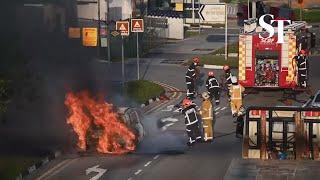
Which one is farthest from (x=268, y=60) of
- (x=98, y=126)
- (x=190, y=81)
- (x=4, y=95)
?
(x=4, y=95)

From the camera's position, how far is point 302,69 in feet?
82.7

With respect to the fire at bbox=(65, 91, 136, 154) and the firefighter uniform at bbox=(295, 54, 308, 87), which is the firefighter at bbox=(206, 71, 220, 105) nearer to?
the firefighter uniform at bbox=(295, 54, 308, 87)

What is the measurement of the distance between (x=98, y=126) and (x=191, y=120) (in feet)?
7.10

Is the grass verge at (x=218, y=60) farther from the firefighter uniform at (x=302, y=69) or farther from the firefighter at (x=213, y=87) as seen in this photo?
the firefighter at (x=213, y=87)

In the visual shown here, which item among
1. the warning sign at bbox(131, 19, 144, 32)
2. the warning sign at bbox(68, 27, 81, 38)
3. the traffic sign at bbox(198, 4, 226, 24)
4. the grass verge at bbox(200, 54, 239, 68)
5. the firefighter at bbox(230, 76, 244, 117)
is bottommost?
the firefighter at bbox(230, 76, 244, 117)

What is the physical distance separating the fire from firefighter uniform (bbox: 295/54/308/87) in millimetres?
9783

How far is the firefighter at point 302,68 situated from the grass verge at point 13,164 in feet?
39.4

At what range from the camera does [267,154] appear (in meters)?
15.1

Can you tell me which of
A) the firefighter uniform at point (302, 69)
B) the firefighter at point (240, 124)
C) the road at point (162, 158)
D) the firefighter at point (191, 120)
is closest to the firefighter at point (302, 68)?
the firefighter uniform at point (302, 69)

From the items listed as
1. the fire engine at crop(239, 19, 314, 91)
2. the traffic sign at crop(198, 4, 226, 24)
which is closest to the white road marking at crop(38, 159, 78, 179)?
the fire engine at crop(239, 19, 314, 91)

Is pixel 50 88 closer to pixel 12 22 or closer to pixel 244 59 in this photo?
pixel 12 22

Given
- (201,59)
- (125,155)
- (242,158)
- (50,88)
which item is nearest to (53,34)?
(50,88)

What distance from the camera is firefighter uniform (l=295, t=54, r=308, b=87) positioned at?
82.1 ft

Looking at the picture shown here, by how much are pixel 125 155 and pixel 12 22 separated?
480 centimetres
